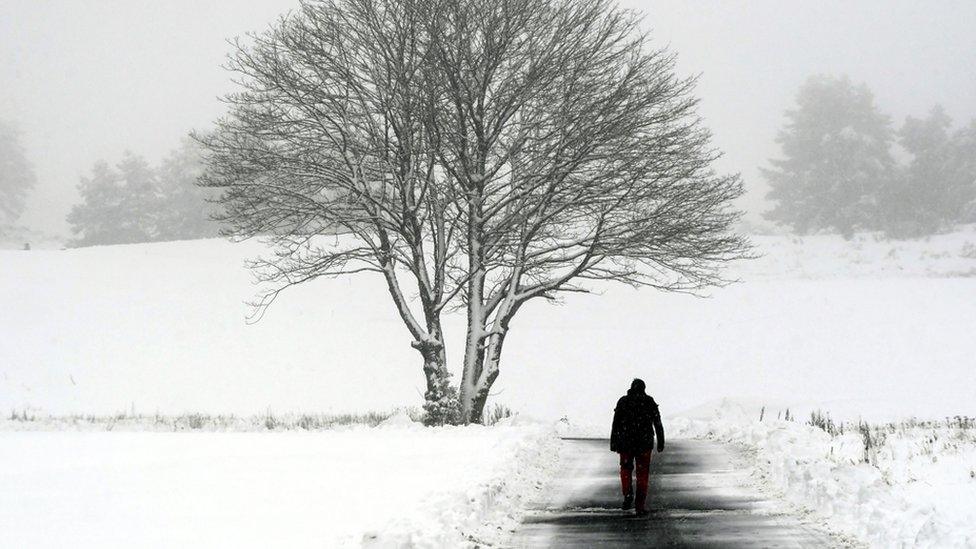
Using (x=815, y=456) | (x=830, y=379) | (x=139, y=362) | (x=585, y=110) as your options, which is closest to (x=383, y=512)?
(x=815, y=456)

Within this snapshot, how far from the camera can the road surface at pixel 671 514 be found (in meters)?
8.36

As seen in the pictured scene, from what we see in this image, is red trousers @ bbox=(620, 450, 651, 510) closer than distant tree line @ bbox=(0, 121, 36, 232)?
Yes

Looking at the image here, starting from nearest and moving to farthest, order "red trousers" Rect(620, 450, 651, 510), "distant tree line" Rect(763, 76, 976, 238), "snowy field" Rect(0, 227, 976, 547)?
"snowy field" Rect(0, 227, 976, 547)
"red trousers" Rect(620, 450, 651, 510)
"distant tree line" Rect(763, 76, 976, 238)

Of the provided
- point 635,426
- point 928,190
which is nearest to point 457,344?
point 635,426

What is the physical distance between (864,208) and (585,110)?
165ft

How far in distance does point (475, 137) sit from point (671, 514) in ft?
35.7

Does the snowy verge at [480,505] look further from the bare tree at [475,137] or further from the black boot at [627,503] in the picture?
the bare tree at [475,137]

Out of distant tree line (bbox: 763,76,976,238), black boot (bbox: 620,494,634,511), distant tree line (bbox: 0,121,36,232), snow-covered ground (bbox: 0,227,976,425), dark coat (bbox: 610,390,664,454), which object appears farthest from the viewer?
distant tree line (bbox: 0,121,36,232)

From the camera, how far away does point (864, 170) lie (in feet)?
208

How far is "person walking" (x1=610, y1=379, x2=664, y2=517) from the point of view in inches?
418

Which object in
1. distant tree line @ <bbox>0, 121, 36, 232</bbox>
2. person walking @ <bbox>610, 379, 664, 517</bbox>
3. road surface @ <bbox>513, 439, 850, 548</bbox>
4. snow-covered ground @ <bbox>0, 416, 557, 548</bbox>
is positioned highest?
distant tree line @ <bbox>0, 121, 36, 232</bbox>

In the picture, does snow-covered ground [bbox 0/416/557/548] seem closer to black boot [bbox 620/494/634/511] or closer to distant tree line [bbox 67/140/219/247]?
black boot [bbox 620/494/634/511]

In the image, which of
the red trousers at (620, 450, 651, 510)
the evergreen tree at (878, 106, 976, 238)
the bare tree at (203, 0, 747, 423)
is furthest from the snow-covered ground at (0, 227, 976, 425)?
the evergreen tree at (878, 106, 976, 238)

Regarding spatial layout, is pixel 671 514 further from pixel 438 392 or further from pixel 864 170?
pixel 864 170
